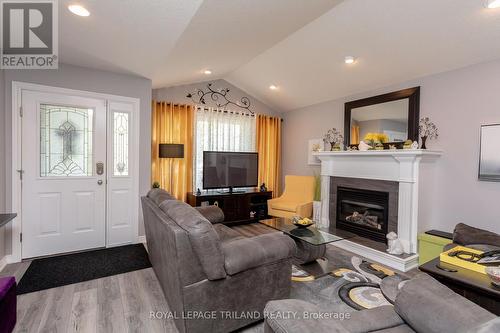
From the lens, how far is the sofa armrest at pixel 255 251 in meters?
1.68

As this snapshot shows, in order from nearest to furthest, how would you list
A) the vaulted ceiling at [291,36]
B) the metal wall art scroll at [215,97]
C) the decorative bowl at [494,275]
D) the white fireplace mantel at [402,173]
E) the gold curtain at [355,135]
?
the decorative bowl at [494,275], the vaulted ceiling at [291,36], the white fireplace mantel at [402,173], the gold curtain at [355,135], the metal wall art scroll at [215,97]

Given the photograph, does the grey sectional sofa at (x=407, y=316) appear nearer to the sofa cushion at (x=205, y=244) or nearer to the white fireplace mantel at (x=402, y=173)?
the sofa cushion at (x=205, y=244)

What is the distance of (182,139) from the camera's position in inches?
185

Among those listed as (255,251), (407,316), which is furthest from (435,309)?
(255,251)

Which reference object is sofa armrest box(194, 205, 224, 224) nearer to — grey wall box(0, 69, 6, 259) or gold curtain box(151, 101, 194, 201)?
gold curtain box(151, 101, 194, 201)

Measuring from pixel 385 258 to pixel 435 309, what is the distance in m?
2.35

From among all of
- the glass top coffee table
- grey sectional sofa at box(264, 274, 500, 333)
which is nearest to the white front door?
the glass top coffee table

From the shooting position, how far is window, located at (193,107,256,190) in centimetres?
490

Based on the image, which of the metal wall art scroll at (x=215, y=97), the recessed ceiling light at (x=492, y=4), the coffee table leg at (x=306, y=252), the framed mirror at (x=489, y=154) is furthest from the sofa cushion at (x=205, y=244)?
the metal wall art scroll at (x=215, y=97)

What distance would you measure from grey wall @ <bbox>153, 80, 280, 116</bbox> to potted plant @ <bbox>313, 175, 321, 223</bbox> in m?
1.99

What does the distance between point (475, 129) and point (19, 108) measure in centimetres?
542

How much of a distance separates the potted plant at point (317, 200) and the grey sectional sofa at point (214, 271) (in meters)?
2.66

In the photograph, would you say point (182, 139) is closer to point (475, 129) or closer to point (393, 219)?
point (393, 219)

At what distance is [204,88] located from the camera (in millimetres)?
4973
